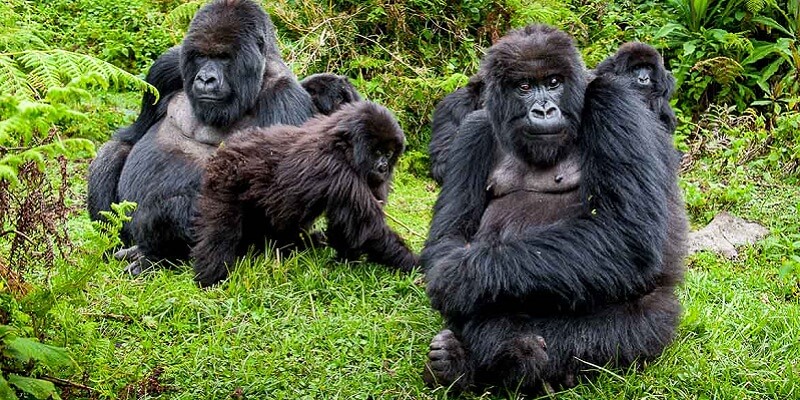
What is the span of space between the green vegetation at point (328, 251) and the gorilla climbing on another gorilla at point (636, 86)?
1.42ft

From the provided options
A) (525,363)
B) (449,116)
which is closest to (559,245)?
(525,363)

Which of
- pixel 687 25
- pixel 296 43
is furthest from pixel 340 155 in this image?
pixel 687 25

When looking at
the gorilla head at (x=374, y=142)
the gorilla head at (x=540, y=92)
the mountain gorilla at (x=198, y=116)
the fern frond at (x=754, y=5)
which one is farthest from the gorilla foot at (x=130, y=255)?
the fern frond at (x=754, y=5)

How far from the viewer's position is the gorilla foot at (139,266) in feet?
17.9

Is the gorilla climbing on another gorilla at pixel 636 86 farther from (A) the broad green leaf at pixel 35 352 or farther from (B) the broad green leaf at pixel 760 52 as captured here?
(A) the broad green leaf at pixel 35 352

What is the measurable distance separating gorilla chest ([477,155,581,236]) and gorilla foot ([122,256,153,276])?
2.29m

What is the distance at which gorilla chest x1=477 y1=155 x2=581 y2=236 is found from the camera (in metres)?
4.05

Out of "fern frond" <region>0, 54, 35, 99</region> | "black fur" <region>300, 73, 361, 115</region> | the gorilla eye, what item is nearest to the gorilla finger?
the gorilla eye

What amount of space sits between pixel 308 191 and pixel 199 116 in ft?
3.62

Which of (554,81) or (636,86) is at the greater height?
(554,81)

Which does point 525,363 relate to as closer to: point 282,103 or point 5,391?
point 5,391

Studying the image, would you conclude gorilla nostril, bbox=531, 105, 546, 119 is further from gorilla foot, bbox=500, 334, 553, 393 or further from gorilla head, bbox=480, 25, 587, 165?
gorilla foot, bbox=500, 334, 553, 393

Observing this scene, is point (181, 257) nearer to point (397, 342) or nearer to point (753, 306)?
point (397, 342)

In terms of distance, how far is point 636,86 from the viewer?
764 centimetres
